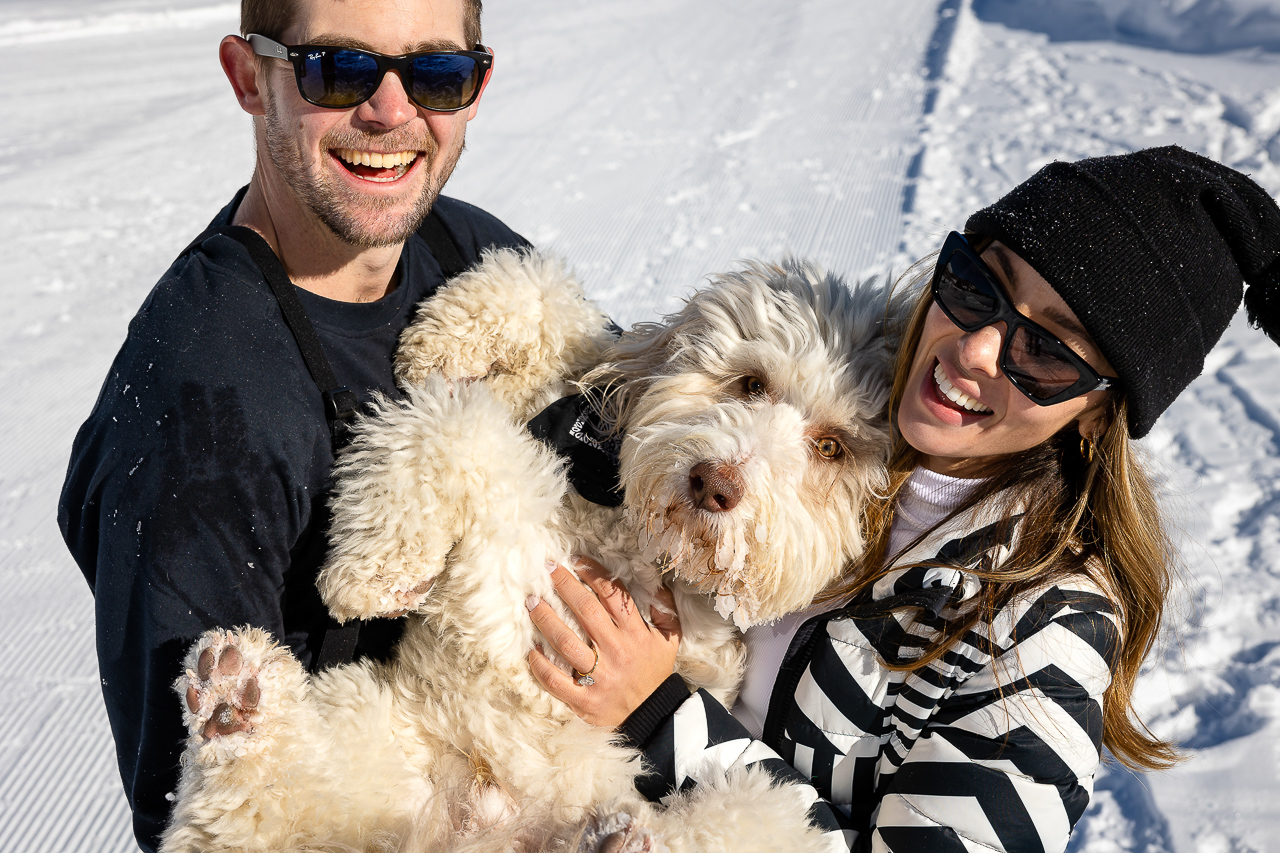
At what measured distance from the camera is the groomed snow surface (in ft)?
9.47

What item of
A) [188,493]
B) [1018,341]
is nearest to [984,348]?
[1018,341]

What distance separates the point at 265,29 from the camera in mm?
2012

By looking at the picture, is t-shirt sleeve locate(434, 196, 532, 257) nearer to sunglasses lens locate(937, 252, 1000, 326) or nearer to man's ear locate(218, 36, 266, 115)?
man's ear locate(218, 36, 266, 115)

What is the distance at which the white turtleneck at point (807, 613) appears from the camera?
6.56 feet

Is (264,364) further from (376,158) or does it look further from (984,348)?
(984,348)

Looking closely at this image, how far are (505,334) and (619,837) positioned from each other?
1237 millimetres

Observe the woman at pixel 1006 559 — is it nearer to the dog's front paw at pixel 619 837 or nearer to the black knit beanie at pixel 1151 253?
the black knit beanie at pixel 1151 253

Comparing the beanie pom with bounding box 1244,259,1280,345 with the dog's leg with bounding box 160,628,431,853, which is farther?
the beanie pom with bounding box 1244,259,1280,345

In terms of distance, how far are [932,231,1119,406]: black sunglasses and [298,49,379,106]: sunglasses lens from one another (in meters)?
1.40

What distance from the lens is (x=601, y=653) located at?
201 cm

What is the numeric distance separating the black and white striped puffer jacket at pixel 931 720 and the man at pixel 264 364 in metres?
0.96

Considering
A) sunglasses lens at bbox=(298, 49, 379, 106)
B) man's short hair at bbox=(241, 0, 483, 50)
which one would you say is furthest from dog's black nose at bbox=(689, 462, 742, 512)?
man's short hair at bbox=(241, 0, 483, 50)

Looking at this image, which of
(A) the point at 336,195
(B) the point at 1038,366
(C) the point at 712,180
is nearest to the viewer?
(B) the point at 1038,366

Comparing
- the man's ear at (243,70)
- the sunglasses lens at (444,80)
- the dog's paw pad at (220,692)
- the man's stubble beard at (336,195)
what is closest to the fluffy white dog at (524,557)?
the dog's paw pad at (220,692)
